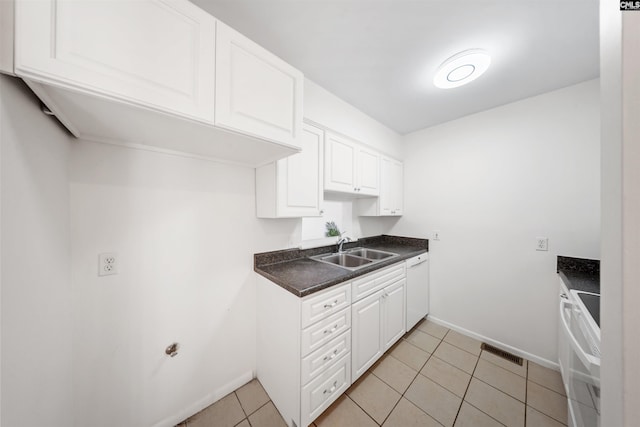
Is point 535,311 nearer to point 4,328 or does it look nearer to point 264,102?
point 264,102

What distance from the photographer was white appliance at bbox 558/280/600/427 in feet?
2.63

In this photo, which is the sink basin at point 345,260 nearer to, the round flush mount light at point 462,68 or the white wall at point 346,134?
the white wall at point 346,134

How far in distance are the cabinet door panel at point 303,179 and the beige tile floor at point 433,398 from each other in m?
1.35

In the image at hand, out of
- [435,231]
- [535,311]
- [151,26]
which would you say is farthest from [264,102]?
[535,311]

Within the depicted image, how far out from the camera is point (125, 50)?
0.68m

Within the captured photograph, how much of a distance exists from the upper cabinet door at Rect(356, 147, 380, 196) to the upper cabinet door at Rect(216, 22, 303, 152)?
101cm

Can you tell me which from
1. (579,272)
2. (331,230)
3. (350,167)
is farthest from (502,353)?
(350,167)

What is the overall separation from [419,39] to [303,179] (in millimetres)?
1156

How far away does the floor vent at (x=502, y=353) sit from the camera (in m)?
1.77

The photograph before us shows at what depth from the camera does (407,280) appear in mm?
2053

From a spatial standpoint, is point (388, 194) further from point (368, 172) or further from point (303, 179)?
point (303, 179)

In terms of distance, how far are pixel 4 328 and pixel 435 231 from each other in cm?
294

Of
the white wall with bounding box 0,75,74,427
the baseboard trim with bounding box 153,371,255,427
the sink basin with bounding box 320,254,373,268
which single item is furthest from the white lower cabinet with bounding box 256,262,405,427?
the white wall with bounding box 0,75,74,427

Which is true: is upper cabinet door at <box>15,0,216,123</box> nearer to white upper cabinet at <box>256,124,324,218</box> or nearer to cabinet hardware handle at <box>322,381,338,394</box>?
white upper cabinet at <box>256,124,324,218</box>
